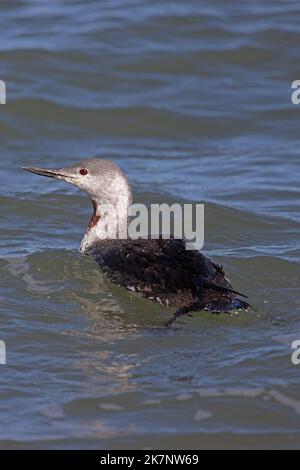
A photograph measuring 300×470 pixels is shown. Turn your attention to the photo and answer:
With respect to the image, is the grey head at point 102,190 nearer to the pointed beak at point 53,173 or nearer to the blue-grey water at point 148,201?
the pointed beak at point 53,173

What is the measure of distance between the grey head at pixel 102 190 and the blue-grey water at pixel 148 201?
1.46 ft

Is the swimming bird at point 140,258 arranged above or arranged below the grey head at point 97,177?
below

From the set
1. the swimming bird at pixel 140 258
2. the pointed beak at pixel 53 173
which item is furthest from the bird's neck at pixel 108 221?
the pointed beak at pixel 53 173

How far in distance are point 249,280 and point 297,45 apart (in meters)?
7.49

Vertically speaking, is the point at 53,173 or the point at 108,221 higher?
the point at 53,173

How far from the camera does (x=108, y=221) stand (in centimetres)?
968

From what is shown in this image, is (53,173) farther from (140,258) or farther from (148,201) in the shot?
(148,201)

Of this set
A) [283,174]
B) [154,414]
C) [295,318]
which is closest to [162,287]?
[295,318]

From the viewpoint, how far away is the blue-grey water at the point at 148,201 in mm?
6535

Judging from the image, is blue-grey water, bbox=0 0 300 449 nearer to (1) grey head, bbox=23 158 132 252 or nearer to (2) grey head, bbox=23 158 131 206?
(1) grey head, bbox=23 158 132 252

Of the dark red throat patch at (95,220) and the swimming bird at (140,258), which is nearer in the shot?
the swimming bird at (140,258)

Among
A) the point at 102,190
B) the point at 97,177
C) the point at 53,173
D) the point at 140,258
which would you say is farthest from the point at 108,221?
the point at 140,258

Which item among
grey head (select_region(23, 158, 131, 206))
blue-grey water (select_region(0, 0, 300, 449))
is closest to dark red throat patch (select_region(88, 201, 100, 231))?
grey head (select_region(23, 158, 131, 206))

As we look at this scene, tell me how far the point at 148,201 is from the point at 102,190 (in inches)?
61.2
